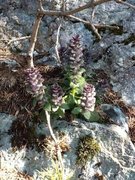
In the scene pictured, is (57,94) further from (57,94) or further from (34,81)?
(34,81)

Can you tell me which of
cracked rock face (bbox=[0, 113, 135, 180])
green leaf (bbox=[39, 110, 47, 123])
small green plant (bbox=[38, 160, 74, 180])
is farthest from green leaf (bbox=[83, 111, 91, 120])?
small green plant (bbox=[38, 160, 74, 180])

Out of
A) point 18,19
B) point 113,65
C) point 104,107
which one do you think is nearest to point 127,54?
point 113,65

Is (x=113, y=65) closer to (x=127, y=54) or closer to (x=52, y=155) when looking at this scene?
(x=127, y=54)

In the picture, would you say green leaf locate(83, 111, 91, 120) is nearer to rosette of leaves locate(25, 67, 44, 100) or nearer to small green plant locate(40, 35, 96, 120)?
small green plant locate(40, 35, 96, 120)

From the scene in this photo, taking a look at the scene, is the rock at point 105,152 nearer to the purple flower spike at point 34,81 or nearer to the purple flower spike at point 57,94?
the purple flower spike at point 57,94

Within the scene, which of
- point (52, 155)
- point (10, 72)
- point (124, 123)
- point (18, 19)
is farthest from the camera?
point (18, 19)

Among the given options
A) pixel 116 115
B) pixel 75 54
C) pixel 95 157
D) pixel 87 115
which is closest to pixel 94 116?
pixel 87 115

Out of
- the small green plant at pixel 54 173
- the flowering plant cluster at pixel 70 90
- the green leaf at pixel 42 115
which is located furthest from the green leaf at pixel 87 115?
the small green plant at pixel 54 173
